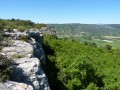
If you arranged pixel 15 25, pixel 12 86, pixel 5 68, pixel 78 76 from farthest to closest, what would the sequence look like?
pixel 15 25 → pixel 78 76 → pixel 5 68 → pixel 12 86

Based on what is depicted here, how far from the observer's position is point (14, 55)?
30.7 meters

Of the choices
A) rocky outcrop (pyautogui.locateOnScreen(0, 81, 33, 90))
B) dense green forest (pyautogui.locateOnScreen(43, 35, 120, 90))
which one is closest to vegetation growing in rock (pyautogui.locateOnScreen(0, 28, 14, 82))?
rocky outcrop (pyautogui.locateOnScreen(0, 81, 33, 90))

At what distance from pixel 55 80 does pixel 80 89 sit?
182 inches

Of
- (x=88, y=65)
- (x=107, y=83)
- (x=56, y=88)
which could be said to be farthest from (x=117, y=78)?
(x=56, y=88)

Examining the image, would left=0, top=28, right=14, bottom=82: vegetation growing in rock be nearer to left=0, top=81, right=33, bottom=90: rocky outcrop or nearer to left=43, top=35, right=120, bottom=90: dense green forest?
left=0, top=81, right=33, bottom=90: rocky outcrop

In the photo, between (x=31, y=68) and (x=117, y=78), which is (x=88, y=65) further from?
(x=31, y=68)

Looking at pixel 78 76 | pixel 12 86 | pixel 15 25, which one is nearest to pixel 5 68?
pixel 12 86

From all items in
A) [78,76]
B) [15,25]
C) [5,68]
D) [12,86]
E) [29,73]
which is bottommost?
Result: [78,76]

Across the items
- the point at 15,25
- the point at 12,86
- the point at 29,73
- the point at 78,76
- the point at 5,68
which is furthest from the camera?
the point at 15,25

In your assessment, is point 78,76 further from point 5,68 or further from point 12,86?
point 12,86

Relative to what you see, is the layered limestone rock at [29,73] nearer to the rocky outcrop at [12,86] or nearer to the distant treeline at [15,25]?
the rocky outcrop at [12,86]

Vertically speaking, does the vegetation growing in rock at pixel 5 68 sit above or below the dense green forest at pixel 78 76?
above

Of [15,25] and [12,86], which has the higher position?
[12,86]

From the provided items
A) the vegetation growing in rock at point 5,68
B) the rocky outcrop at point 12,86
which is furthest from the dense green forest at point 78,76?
the rocky outcrop at point 12,86
